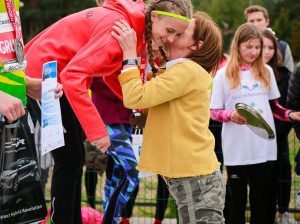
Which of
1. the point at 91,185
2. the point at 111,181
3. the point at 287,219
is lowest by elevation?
the point at 287,219

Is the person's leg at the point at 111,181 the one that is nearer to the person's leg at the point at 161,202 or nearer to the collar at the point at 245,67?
the person's leg at the point at 161,202

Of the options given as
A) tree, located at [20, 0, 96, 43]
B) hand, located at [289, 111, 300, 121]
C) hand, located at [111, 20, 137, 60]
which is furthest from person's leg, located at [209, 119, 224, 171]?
tree, located at [20, 0, 96, 43]

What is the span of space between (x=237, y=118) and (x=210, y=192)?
4.25ft

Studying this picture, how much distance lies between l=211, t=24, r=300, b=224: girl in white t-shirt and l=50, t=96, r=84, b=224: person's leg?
1.50 metres

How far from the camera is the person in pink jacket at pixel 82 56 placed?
101 inches

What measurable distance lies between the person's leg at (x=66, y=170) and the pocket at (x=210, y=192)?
30.8 inches

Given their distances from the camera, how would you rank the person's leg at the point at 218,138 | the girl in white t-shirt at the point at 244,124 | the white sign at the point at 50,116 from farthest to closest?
the person's leg at the point at 218,138 < the girl in white t-shirt at the point at 244,124 < the white sign at the point at 50,116

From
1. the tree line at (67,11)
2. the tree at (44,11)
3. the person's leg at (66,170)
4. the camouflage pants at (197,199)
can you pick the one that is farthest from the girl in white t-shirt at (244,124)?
the tree at (44,11)

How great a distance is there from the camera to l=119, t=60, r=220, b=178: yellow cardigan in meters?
2.59

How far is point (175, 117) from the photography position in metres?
2.66

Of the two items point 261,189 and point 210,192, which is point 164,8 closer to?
point 210,192

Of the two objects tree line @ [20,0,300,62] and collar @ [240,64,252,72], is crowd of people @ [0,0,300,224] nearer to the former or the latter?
collar @ [240,64,252,72]

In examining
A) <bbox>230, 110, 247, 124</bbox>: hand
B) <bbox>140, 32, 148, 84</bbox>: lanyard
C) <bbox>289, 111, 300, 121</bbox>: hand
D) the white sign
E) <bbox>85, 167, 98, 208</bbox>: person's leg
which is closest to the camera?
the white sign

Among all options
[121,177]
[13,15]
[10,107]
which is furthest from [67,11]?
[10,107]
